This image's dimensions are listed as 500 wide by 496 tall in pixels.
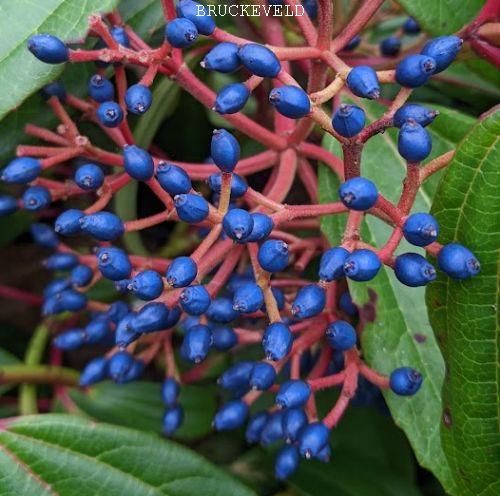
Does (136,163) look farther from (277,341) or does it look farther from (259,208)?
(277,341)

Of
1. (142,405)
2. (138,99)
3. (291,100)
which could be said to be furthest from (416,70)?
(142,405)

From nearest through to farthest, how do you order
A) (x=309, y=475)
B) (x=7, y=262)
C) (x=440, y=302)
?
1. (x=440, y=302)
2. (x=309, y=475)
3. (x=7, y=262)

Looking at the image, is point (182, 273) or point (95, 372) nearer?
point (182, 273)

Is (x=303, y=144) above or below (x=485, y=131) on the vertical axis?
below

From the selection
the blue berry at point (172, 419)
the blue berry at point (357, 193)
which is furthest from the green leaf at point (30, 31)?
the blue berry at point (172, 419)

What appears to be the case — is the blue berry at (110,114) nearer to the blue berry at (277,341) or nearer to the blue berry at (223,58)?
the blue berry at (223,58)

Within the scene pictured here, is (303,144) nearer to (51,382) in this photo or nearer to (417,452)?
(417,452)

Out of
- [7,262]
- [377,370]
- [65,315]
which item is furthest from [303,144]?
[7,262]
